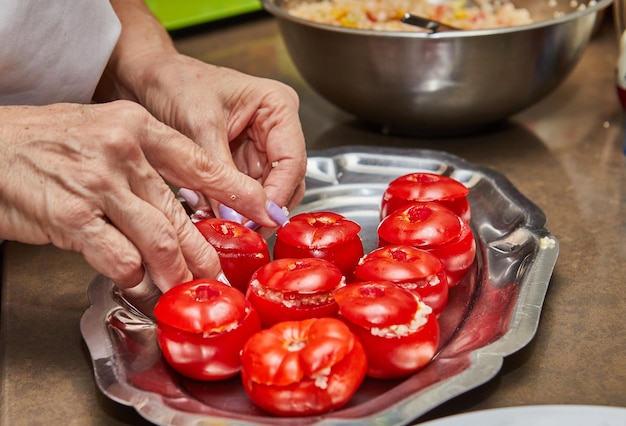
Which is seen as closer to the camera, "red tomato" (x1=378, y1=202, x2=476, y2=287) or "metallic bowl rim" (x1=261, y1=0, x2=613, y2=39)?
"red tomato" (x1=378, y1=202, x2=476, y2=287)

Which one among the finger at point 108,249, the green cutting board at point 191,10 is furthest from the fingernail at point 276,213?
the green cutting board at point 191,10

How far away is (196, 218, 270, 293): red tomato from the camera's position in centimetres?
112

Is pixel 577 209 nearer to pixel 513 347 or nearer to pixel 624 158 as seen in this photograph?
pixel 624 158

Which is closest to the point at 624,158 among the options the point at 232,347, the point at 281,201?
the point at 281,201

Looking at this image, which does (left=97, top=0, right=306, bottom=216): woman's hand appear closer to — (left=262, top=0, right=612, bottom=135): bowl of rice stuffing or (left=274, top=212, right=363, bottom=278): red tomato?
(left=274, top=212, right=363, bottom=278): red tomato

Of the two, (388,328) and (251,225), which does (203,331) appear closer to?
(388,328)

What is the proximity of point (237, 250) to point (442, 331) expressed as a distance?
0.97 feet

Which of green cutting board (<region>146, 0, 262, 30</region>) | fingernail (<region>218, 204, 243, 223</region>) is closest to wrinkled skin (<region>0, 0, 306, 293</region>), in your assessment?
fingernail (<region>218, 204, 243, 223</region>)

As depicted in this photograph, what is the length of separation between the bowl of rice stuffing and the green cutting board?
2.70 ft

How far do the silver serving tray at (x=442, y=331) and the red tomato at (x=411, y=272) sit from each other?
0.18 ft

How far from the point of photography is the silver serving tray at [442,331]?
33.9 inches

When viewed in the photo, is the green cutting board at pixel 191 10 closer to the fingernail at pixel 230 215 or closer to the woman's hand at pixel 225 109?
the woman's hand at pixel 225 109

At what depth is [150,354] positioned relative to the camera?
39.0 inches

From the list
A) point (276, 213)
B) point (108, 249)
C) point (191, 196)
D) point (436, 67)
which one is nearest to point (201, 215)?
point (191, 196)
